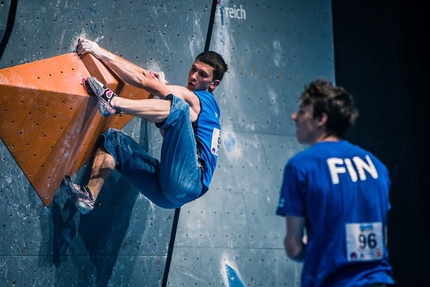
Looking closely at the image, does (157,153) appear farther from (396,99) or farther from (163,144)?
(396,99)

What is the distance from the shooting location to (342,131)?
1.73 meters

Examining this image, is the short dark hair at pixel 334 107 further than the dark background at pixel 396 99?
No

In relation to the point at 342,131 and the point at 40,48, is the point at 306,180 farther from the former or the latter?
the point at 40,48

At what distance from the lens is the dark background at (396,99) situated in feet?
13.0

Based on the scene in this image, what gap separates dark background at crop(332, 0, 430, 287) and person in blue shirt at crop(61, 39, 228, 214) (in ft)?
4.57

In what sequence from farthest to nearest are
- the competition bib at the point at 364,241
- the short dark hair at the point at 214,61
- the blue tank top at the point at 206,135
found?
the short dark hair at the point at 214,61
the blue tank top at the point at 206,135
the competition bib at the point at 364,241

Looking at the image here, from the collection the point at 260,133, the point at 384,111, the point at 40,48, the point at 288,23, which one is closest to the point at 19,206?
the point at 40,48

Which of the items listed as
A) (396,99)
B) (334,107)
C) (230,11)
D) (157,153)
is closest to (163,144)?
(157,153)

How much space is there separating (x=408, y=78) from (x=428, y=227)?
3.46 feet

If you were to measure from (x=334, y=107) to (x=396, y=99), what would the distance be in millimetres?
2591

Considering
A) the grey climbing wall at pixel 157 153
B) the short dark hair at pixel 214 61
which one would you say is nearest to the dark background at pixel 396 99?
the grey climbing wall at pixel 157 153

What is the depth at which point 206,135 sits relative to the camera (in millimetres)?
3195

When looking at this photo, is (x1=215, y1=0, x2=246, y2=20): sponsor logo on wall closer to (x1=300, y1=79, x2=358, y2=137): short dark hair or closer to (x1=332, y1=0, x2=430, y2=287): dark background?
(x1=332, y1=0, x2=430, y2=287): dark background

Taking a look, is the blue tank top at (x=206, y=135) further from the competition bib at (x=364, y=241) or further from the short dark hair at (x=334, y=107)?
the competition bib at (x=364, y=241)
